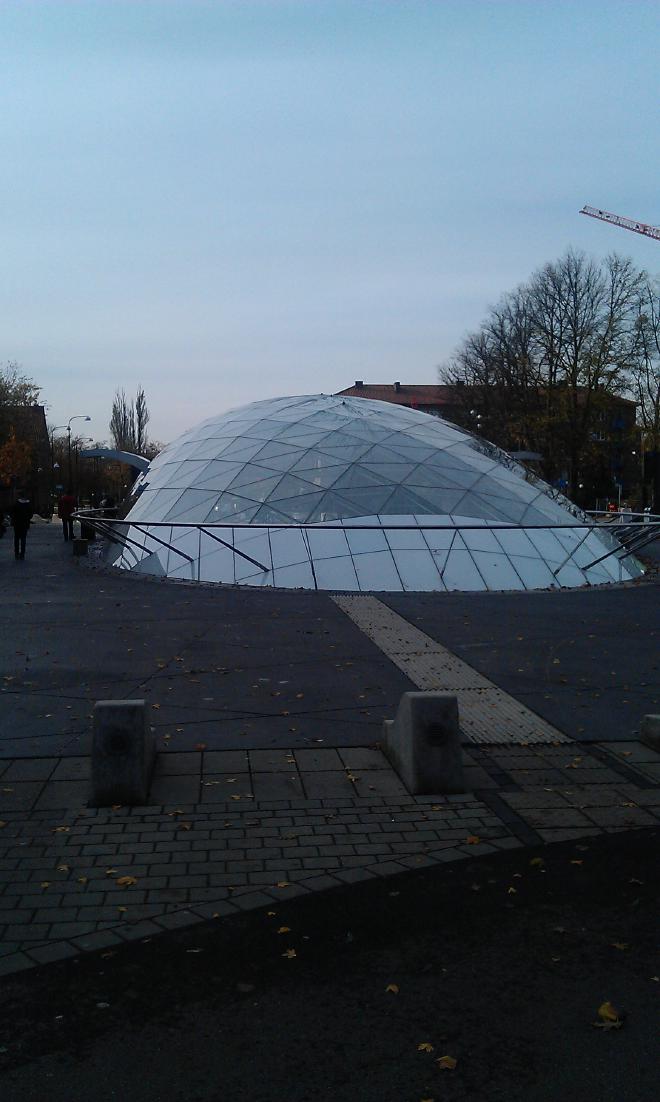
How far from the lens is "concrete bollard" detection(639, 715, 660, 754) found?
23.5 feet

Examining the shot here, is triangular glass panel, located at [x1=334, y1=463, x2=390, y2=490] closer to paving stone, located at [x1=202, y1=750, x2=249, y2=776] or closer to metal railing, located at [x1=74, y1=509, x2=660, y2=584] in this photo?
metal railing, located at [x1=74, y1=509, x2=660, y2=584]

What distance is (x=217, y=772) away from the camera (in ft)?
21.6

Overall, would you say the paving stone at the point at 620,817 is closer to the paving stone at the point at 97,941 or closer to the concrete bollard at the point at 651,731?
the concrete bollard at the point at 651,731

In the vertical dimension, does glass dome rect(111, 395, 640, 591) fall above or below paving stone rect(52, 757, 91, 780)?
above

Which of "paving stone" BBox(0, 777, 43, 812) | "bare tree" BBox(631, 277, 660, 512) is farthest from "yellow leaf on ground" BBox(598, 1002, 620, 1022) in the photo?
"bare tree" BBox(631, 277, 660, 512)

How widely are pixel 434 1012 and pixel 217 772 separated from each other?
318 centimetres

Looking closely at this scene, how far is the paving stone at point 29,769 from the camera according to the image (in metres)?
6.45

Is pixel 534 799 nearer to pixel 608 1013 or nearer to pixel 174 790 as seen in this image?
pixel 174 790

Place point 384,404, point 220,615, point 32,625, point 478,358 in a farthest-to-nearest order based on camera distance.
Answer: point 478,358 → point 384,404 → point 220,615 → point 32,625

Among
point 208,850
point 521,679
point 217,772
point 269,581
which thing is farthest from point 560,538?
point 208,850

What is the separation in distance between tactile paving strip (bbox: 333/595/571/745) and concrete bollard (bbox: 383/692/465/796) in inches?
41.1

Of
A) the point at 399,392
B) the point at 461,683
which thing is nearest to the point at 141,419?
the point at 399,392

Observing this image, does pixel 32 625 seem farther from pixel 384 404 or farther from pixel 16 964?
pixel 384 404

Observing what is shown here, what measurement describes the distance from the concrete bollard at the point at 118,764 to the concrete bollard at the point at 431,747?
5.27ft
